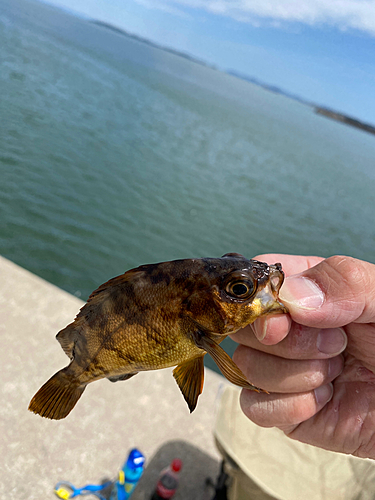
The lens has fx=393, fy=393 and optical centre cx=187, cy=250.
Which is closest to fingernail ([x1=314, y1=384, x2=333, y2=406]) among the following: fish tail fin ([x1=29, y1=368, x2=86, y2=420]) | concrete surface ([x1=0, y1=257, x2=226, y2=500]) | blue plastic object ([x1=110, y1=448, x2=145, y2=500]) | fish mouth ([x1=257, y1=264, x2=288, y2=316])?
fish mouth ([x1=257, y1=264, x2=288, y2=316])

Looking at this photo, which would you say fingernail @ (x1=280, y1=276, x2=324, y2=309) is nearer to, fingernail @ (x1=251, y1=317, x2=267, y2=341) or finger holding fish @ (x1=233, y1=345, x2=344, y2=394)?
fingernail @ (x1=251, y1=317, x2=267, y2=341)

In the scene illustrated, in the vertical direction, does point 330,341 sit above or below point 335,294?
below

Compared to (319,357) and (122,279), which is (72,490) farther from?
(122,279)

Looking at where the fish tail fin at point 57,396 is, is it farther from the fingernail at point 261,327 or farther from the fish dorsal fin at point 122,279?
the fingernail at point 261,327

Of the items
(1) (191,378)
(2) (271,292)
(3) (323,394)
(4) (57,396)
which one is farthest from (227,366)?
(3) (323,394)

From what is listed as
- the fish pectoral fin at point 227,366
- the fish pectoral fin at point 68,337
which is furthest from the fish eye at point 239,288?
the fish pectoral fin at point 68,337

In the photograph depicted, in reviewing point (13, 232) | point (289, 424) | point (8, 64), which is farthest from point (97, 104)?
point (289, 424)
